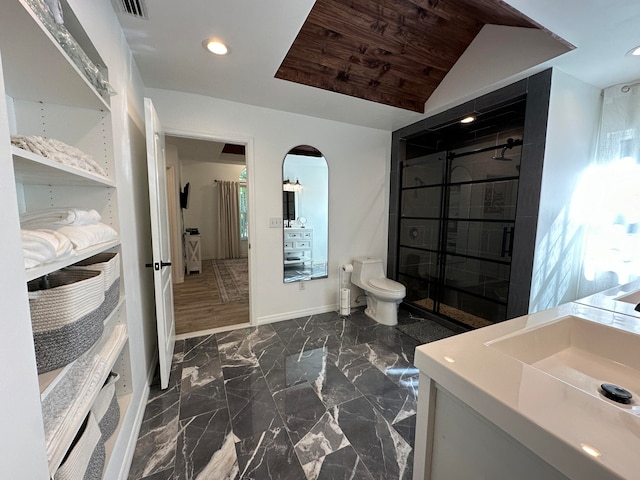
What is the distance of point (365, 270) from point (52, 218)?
8.85ft

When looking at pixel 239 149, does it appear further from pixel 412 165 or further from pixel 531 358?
pixel 531 358

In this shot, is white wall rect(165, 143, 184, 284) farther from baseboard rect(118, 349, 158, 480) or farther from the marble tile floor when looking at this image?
baseboard rect(118, 349, 158, 480)

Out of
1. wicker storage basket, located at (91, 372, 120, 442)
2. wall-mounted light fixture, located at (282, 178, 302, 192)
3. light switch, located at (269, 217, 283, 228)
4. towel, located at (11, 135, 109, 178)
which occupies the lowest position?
wicker storage basket, located at (91, 372, 120, 442)

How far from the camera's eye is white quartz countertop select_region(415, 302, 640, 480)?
418 mm

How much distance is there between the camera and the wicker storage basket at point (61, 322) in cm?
73

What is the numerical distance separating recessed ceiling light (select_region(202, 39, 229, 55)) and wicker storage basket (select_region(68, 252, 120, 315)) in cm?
142

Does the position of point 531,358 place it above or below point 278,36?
below

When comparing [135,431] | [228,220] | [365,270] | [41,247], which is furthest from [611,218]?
[228,220]

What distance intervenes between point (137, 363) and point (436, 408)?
1.65 meters

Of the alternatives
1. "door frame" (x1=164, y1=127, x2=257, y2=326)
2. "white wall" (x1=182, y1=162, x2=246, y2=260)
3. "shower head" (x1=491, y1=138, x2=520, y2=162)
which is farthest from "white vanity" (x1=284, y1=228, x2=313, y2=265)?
"white wall" (x1=182, y1=162, x2=246, y2=260)

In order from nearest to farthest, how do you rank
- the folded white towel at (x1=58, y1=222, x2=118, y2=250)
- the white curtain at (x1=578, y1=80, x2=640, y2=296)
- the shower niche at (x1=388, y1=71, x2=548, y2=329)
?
the folded white towel at (x1=58, y1=222, x2=118, y2=250) < the white curtain at (x1=578, y1=80, x2=640, y2=296) < the shower niche at (x1=388, y1=71, x2=548, y2=329)

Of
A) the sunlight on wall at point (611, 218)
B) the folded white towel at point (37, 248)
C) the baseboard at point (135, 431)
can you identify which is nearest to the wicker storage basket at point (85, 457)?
the baseboard at point (135, 431)

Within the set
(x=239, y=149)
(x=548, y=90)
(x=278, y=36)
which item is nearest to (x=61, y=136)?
(x=278, y=36)

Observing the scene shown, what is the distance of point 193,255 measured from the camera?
205 inches
